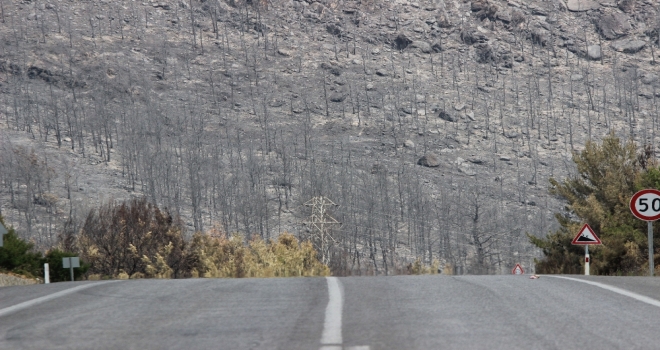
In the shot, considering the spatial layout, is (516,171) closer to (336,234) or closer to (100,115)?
(336,234)

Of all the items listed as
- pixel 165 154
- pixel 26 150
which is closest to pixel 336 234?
pixel 165 154

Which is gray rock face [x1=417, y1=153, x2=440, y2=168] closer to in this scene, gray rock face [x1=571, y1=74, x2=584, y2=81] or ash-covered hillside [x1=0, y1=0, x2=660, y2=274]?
ash-covered hillside [x1=0, y1=0, x2=660, y2=274]

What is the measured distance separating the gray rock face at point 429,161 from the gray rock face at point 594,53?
69898 millimetres

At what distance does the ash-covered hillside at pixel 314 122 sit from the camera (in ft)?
375

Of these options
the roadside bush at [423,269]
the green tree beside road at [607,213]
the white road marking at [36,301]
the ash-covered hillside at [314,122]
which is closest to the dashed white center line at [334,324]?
the white road marking at [36,301]

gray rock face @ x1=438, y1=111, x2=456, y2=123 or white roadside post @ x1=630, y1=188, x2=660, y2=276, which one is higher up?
gray rock face @ x1=438, y1=111, x2=456, y2=123

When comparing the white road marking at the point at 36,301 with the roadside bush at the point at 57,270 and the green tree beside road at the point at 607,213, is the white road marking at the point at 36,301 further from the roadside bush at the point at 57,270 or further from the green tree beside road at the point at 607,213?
the green tree beside road at the point at 607,213

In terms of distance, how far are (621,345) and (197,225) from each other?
104870 millimetres

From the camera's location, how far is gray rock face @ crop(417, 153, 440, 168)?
5310 inches

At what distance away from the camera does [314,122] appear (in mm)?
152625

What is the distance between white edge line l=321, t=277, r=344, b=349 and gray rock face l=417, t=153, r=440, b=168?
124 metres

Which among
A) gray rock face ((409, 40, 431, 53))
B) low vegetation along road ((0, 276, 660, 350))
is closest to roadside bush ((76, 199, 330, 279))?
low vegetation along road ((0, 276, 660, 350))

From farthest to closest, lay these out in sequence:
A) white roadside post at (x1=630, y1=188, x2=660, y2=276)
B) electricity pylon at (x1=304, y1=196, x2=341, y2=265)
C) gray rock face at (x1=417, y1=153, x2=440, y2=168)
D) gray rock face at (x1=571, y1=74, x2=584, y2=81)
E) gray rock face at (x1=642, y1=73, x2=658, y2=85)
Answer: gray rock face at (x1=642, y1=73, x2=658, y2=85)
gray rock face at (x1=571, y1=74, x2=584, y2=81)
gray rock face at (x1=417, y1=153, x2=440, y2=168)
electricity pylon at (x1=304, y1=196, x2=341, y2=265)
white roadside post at (x1=630, y1=188, x2=660, y2=276)

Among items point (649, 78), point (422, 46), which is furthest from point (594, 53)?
point (422, 46)
